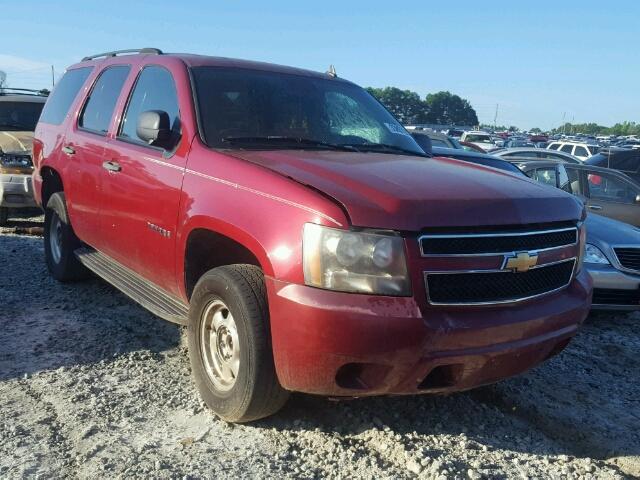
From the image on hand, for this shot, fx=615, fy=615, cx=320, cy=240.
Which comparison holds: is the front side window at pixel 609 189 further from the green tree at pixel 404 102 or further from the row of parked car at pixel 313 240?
the green tree at pixel 404 102

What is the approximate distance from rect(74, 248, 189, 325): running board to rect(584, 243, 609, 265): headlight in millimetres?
3618

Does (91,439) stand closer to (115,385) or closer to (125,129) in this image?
(115,385)

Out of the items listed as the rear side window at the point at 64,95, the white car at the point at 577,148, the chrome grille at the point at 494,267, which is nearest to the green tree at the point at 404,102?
the white car at the point at 577,148

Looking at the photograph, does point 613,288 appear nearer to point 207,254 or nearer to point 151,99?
point 207,254

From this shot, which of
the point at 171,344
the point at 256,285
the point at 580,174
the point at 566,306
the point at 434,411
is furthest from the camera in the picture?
the point at 580,174

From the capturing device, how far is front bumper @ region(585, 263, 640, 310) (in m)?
5.34

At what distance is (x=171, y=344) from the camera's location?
174 inches

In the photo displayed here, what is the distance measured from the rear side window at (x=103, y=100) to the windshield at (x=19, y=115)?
5229 millimetres

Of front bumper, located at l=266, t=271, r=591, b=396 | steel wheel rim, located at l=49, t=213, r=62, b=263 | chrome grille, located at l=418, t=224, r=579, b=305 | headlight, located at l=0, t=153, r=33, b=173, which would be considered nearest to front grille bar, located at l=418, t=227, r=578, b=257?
chrome grille, located at l=418, t=224, r=579, b=305

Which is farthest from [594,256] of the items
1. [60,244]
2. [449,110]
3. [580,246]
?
[449,110]

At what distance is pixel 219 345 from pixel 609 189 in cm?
763

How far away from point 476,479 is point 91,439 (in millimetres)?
1887

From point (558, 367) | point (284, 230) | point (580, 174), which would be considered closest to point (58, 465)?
point (284, 230)

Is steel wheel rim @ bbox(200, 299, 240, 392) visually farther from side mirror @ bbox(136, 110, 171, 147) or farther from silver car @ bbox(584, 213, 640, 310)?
silver car @ bbox(584, 213, 640, 310)
